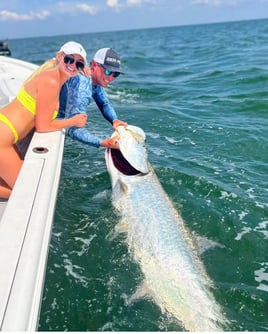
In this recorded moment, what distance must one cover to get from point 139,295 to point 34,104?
2080 millimetres

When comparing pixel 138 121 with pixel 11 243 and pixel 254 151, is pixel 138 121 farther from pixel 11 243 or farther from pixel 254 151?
pixel 11 243

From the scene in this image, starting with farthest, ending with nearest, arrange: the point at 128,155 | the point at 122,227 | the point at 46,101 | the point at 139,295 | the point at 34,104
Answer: the point at 128,155, the point at 122,227, the point at 34,104, the point at 46,101, the point at 139,295

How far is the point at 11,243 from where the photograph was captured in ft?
8.59

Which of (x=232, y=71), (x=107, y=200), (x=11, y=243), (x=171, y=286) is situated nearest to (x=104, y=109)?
(x=107, y=200)

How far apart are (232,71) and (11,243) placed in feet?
48.7

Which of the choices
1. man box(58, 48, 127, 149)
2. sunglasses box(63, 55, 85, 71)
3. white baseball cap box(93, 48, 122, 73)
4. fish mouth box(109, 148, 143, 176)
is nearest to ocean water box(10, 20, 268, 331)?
fish mouth box(109, 148, 143, 176)

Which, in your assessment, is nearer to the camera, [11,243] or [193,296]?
[11,243]

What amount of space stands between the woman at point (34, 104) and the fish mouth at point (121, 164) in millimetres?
845

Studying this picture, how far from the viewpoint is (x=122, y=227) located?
444cm

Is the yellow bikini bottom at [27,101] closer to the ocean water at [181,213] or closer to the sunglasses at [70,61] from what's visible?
the sunglasses at [70,61]

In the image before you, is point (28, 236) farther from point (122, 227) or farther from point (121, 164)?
point (121, 164)

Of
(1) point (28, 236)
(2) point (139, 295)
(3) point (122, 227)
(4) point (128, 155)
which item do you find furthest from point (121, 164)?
(1) point (28, 236)

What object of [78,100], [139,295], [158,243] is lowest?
[139,295]

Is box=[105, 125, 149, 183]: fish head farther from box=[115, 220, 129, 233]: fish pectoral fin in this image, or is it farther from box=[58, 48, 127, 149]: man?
box=[115, 220, 129, 233]: fish pectoral fin
